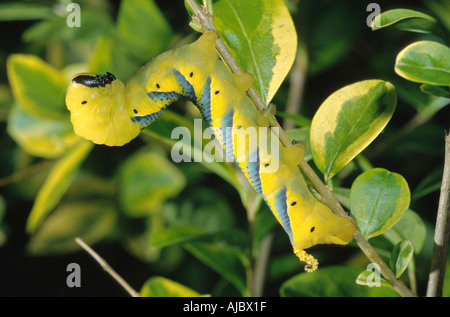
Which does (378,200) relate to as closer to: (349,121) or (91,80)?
(349,121)

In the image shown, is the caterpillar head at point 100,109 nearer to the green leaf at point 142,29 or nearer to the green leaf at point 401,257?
the green leaf at point 142,29

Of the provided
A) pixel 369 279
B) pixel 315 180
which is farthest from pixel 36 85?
pixel 369 279

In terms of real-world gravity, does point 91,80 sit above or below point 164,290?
above

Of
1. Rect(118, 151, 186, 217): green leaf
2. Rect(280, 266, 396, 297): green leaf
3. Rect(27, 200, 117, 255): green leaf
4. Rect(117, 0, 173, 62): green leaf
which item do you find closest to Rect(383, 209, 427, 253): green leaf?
Rect(280, 266, 396, 297): green leaf

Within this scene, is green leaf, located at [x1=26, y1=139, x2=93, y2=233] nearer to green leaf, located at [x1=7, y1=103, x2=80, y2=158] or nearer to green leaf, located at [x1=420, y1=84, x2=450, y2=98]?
green leaf, located at [x1=7, y1=103, x2=80, y2=158]

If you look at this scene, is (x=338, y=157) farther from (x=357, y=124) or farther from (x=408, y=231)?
(x=408, y=231)
